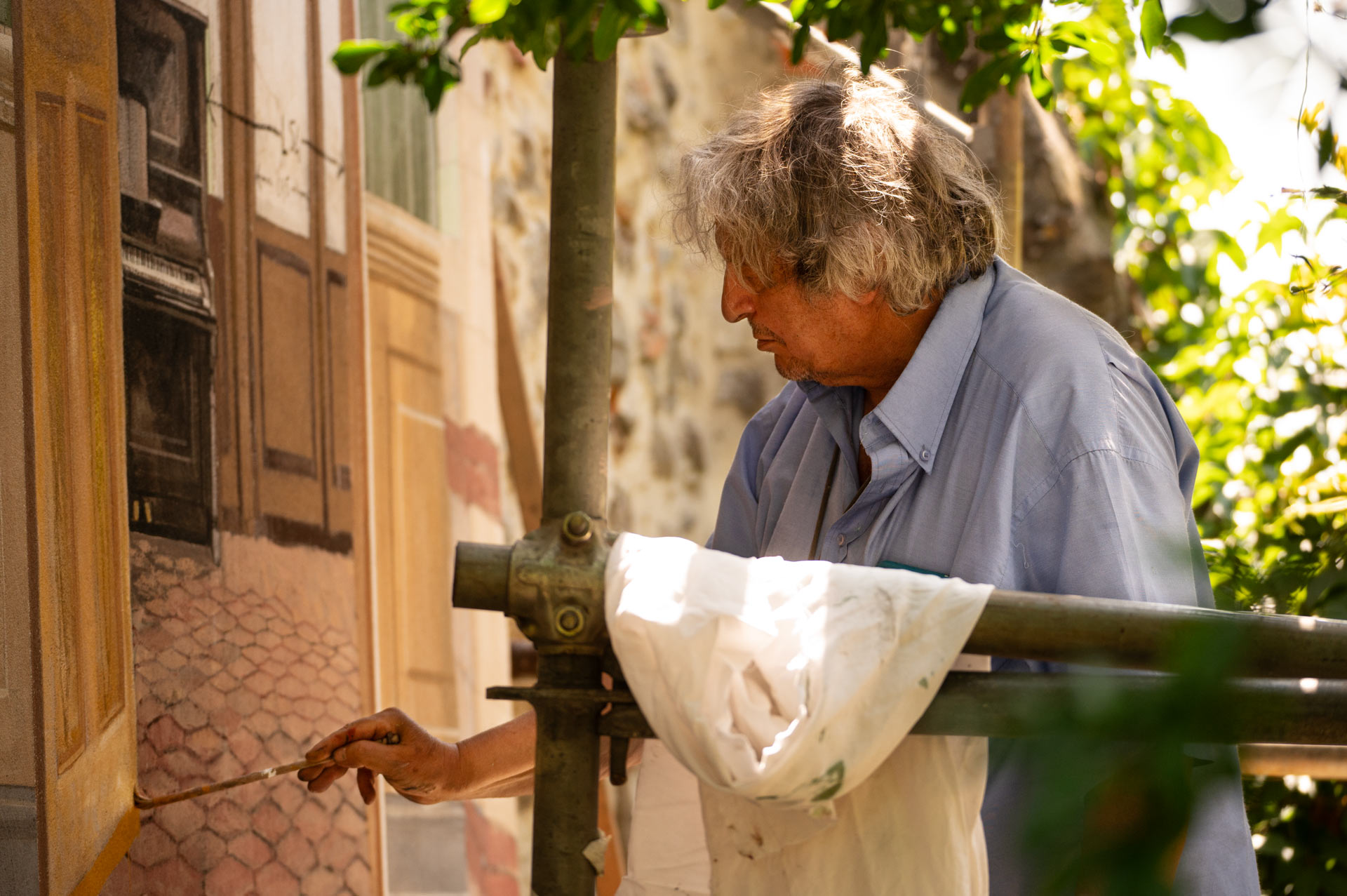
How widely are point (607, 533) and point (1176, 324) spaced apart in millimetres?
4008

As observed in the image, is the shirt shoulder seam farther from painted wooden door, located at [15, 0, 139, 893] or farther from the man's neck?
painted wooden door, located at [15, 0, 139, 893]

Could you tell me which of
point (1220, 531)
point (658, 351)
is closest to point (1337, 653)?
point (1220, 531)

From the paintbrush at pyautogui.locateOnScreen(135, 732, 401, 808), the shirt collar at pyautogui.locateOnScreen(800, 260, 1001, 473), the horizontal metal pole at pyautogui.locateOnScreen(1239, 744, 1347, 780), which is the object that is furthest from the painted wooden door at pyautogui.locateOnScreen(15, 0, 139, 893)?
the horizontal metal pole at pyautogui.locateOnScreen(1239, 744, 1347, 780)

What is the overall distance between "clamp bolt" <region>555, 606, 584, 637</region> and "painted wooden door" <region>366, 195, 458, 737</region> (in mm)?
1207

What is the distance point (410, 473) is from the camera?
240 cm

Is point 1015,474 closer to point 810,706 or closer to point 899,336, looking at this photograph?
point 899,336

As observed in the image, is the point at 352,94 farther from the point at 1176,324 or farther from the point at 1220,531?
the point at 1176,324

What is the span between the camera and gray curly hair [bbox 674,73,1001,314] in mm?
1622

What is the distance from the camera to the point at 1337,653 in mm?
953

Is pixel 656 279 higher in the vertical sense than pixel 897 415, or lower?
lower

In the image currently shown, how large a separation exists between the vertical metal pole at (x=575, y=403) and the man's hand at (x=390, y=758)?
35 centimetres

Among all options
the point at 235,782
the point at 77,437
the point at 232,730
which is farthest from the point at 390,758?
the point at 77,437

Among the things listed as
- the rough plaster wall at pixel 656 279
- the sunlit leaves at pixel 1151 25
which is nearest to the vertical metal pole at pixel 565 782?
the sunlit leaves at pixel 1151 25

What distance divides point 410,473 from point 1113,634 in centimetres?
163
